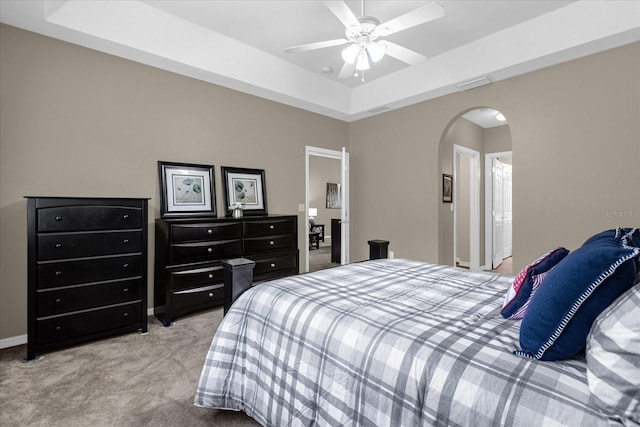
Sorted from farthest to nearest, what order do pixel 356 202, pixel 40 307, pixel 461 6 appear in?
pixel 356 202 → pixel 461 6 → pixel 40 307

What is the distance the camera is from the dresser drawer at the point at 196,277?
3143 millimetres

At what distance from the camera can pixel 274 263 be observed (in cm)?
390

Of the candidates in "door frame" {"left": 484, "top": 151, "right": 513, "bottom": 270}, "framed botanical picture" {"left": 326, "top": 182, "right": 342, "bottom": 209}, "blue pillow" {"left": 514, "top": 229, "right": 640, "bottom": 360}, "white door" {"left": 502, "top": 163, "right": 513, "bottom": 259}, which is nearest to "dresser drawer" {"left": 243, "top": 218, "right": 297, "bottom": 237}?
"blue pillow" {"left": 514, "top": 229, "right": 640, "bottom": 360}

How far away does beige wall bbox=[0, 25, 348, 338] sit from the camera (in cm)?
269

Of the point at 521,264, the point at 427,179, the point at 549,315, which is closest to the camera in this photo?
the point at 549,315

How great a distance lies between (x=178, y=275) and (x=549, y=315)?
301 centimetres

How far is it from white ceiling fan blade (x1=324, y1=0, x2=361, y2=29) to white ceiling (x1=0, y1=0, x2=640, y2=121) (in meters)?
0.88

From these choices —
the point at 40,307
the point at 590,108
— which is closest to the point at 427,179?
the point at 590,108

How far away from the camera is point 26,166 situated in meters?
2.73

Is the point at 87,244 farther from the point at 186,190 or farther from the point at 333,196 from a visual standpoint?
the point at 333,196

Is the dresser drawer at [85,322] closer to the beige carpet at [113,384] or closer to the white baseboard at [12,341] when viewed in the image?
the beige carpet at [113,384]

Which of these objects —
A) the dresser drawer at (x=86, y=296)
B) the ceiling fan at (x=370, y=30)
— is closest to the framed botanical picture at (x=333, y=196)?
the ceiling fan at (x=370, y=30)

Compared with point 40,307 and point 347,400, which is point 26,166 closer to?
point 40,307

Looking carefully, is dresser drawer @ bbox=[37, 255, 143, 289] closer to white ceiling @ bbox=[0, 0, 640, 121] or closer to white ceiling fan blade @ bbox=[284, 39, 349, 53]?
white ceiling @ bbox=[0, 0, 640, 121]
